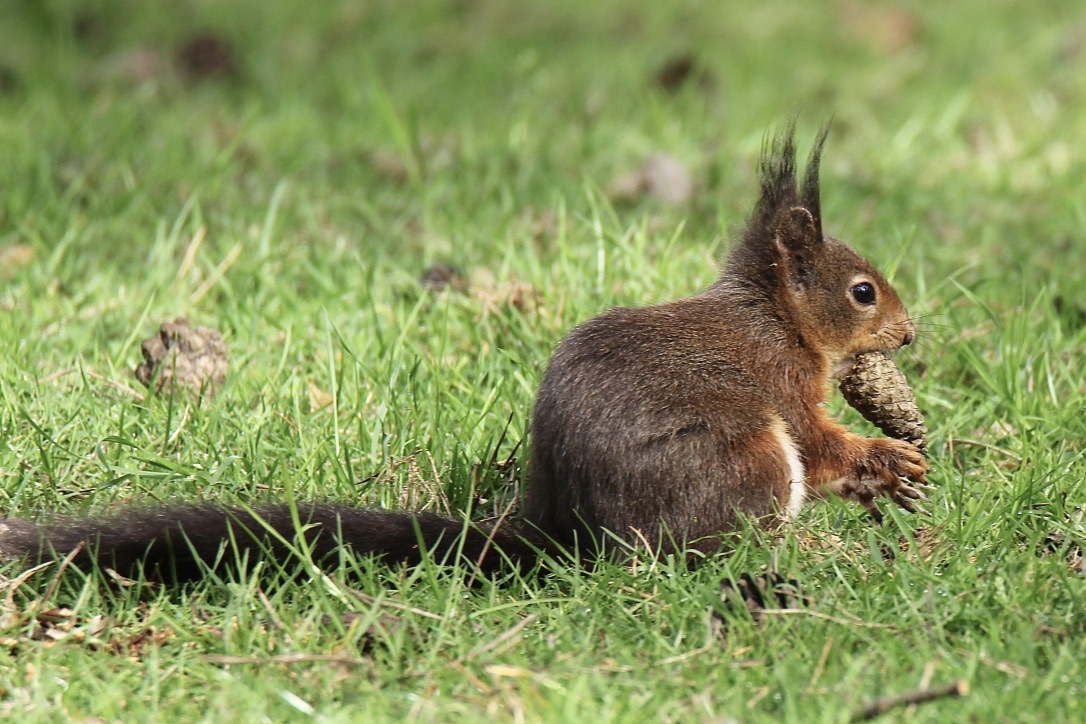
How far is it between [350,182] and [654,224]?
1080 millimetres

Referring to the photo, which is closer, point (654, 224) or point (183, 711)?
point (183, 711)

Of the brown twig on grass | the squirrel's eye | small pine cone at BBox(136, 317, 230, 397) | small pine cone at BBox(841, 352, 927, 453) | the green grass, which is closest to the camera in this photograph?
the brown twig on grass

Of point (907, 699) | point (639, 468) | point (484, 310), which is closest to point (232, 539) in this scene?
point (639, 468)

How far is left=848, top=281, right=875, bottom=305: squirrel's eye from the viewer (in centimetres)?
323

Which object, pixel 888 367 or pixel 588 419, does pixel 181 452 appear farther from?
pixel 888 367

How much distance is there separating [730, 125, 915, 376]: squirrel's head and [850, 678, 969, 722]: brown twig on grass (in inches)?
46.1

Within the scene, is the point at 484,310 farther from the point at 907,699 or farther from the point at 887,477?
the point at 907,699

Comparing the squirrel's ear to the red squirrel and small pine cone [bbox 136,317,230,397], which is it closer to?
the red squirrel

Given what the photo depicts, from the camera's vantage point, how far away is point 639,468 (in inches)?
107

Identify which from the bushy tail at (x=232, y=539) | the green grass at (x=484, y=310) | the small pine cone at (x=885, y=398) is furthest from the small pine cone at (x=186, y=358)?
the small pine cone at (x=885, y=398)

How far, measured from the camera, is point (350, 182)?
4906mm

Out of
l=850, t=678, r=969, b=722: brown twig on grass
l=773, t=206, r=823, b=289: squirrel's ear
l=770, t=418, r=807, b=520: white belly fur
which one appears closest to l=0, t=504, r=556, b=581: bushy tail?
l=770, t=418, r=807, b=520: white belly fur

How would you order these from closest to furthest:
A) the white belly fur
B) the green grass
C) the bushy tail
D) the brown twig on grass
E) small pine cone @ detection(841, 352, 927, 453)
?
the brown twig on grass < the green grass < the bushy tail < the white belly fur < small pine cone @ detection(841, 352, 927, 453)

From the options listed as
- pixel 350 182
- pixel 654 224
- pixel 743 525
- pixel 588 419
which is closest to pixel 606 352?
pixel 588 419
